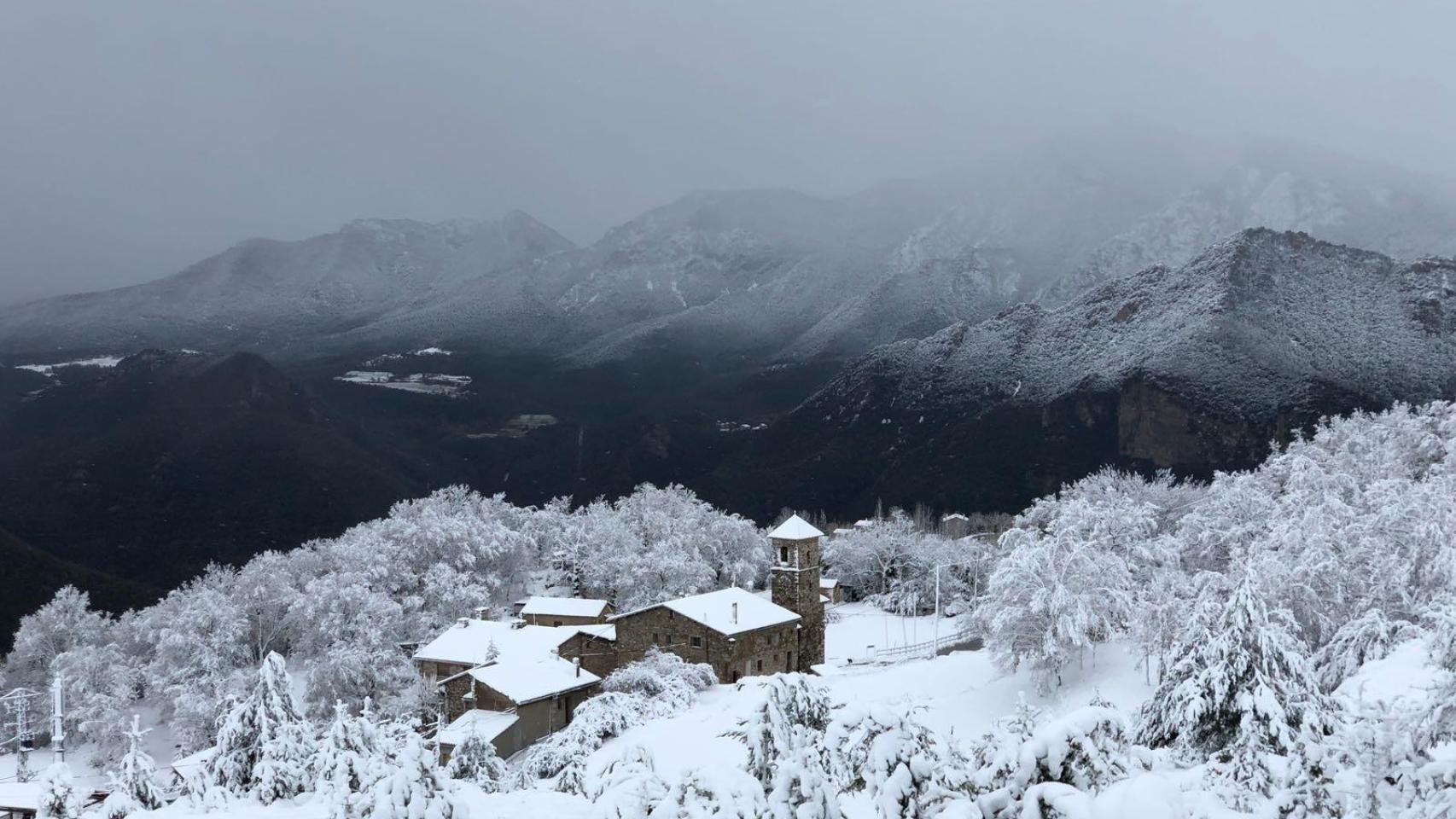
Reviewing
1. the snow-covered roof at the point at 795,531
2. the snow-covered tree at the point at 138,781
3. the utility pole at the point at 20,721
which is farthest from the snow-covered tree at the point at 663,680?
the snow-covered tree at the point at 138,781

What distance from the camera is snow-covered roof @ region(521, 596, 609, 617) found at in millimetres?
45781

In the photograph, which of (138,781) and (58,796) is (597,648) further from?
(58,796)

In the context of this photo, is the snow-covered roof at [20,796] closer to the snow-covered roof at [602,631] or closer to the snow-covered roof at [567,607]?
the snow-covered roof at [602,631]

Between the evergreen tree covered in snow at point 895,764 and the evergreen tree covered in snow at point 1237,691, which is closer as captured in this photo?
the evergreen tree covered in snow at point 895,764

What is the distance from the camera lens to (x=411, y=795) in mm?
6973

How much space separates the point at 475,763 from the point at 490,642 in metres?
20.5

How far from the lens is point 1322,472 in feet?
121

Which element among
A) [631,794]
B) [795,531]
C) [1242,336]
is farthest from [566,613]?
[1242,336]

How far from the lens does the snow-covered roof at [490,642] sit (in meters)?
36.1

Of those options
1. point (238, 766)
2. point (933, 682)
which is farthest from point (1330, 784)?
point (933, 682)

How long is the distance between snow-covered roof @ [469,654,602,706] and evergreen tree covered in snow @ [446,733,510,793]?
14875 millimetres

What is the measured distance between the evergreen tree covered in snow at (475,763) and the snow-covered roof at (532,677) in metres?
14.9

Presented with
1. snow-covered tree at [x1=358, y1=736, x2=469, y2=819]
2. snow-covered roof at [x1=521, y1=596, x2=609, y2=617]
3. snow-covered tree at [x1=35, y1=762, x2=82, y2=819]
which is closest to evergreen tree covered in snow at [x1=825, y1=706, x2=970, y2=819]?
snow-covered tree at [x1=358, y1=736, x2=469, y2=819]

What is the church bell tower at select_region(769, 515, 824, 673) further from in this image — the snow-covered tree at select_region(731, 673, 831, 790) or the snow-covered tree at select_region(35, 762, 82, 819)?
the snow-covered tree at select_region(731, 673, 831, 790)
